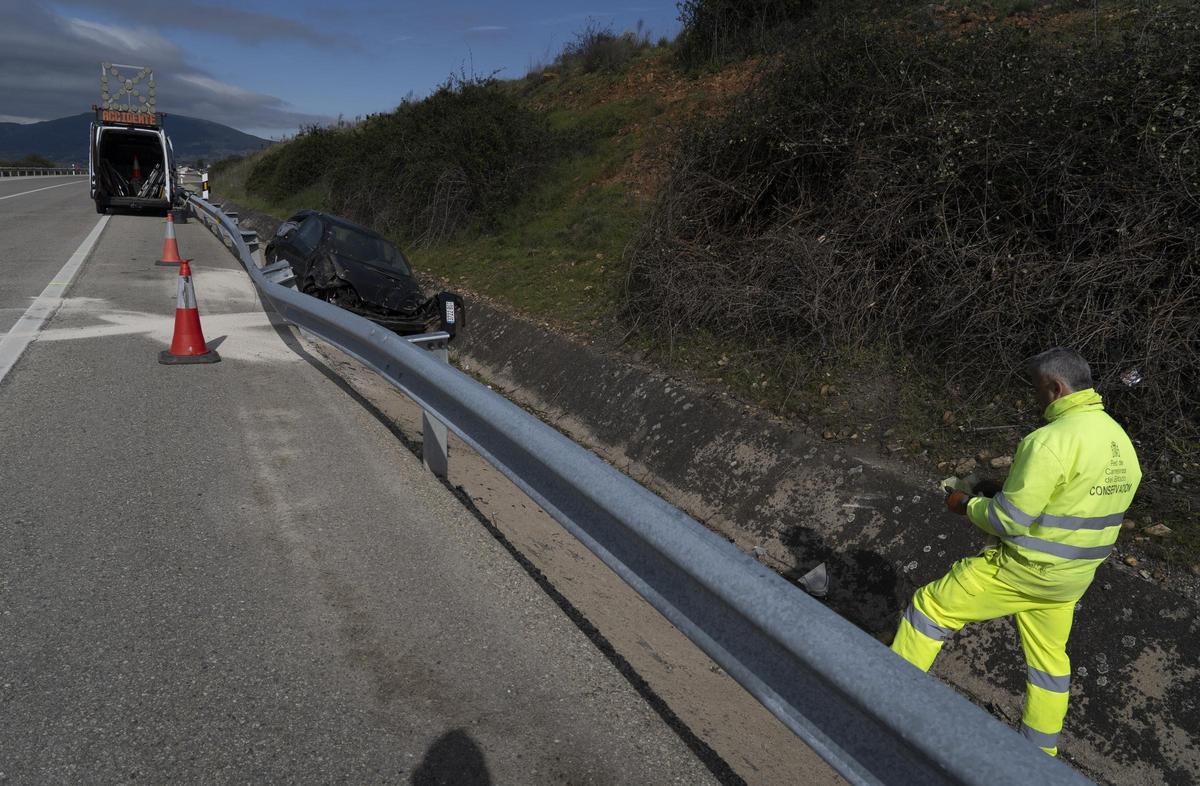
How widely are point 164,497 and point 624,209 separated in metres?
9.94

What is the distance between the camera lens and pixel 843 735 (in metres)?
1.86

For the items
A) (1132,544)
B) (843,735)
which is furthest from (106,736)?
(1132,544)

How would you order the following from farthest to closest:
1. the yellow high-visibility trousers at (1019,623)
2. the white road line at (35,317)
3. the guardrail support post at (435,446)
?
the white road line at (35,317) < the guardrail support post at (435,446) < the yellow high-visibility trousers at (1019,623)

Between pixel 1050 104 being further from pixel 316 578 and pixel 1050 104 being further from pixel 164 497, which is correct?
pixel 164 497

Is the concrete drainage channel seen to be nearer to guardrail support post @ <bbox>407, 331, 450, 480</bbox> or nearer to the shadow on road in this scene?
guardrail support post @ <bbox>407, 331, 450, 480</bbox>

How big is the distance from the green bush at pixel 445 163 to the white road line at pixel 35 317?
22.0 feet

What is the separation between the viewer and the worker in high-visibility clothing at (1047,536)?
3.00 metres

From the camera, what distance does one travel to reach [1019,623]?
3.29 meters

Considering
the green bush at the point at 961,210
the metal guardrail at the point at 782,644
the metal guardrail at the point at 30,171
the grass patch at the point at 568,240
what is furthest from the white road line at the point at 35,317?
the metal guardrail at the point at 30,171

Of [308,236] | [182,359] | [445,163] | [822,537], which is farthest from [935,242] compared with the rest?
[445,163]

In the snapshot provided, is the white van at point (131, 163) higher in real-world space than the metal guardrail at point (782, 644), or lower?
higher

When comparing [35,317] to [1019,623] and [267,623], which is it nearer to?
[267,623]

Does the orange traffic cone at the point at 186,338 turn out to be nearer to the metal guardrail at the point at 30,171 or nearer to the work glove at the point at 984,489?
the work glove at the point at 984,489

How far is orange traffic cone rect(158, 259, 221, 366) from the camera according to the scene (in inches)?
266
